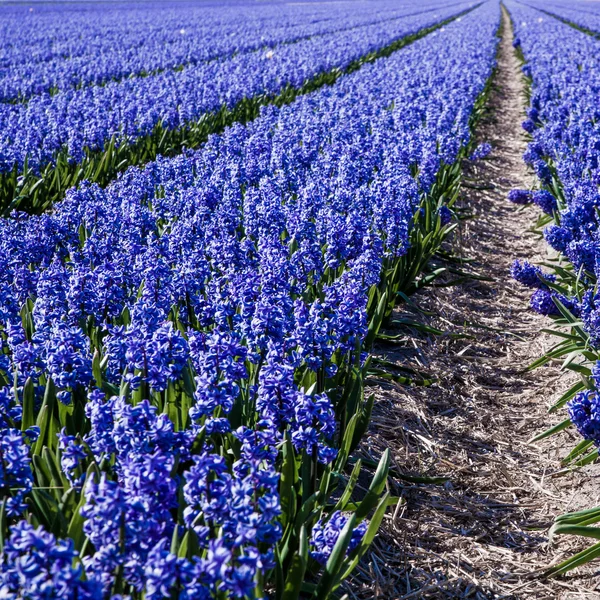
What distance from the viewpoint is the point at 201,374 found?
295cm

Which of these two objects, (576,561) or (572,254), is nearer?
(576,561)

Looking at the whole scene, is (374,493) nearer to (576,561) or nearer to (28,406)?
(576,561)

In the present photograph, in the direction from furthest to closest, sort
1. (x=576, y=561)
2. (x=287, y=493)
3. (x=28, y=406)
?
(x=576, y=561)
(x=28, y=406)
(x=287, y=493)

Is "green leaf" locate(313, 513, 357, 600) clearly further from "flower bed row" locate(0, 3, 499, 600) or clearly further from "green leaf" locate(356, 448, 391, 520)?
"green leaf" locate(356, 448, 391, 520)

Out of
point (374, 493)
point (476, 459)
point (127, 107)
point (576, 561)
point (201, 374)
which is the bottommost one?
point (476, 459)

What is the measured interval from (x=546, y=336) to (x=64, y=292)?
11.9ft

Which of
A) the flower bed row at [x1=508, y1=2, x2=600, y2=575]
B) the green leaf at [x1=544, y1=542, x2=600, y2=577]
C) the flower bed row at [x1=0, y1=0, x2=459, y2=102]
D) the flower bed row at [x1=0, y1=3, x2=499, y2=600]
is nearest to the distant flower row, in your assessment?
the flower bed row at [x1=0, y1=0, x2=459, y2=102]

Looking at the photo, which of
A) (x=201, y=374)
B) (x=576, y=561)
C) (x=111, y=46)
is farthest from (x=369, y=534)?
(x=111, y=46)

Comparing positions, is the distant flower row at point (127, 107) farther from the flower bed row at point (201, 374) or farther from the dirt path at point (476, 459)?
the dirt path at point (476, 459)

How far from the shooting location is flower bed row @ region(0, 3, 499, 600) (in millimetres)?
1888

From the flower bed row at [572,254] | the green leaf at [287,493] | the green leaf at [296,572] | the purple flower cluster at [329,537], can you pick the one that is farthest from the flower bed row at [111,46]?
the green leaf at [296,572]

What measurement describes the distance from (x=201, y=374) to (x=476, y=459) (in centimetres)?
188

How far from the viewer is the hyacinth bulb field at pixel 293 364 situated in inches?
81.9

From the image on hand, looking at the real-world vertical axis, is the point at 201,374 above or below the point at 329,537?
above
